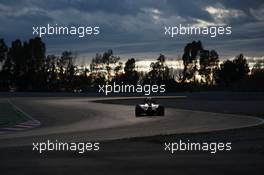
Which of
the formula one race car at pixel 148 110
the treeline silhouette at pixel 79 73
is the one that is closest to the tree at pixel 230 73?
the treeline silhouette at pixel 79 73

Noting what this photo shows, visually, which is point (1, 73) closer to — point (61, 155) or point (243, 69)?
point (243, 69)

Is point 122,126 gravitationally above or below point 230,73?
below

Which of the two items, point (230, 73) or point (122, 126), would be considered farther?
point (230, 73)

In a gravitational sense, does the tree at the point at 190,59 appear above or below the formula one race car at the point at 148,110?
above

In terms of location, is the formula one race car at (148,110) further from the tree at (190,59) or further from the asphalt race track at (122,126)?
the tree at (190,59)

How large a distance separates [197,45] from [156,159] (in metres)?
69.0

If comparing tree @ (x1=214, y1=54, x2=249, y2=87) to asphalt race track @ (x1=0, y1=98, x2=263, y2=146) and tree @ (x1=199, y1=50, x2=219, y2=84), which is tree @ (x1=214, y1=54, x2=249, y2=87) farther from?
asphalt race track @ (x1=0, y1=98, x2=263, y2=146)

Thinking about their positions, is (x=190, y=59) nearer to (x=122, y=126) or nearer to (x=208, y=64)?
(x=208, y=64)

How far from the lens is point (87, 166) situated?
35.6 feet

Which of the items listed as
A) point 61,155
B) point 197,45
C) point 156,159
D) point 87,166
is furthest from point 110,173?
point 197,45

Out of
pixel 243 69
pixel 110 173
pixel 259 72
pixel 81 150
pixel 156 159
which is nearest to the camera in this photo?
pixel 110 173

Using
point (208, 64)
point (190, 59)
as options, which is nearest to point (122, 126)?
point (190, 59)

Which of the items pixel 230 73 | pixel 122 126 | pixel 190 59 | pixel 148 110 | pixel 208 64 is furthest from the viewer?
pixel 230 73

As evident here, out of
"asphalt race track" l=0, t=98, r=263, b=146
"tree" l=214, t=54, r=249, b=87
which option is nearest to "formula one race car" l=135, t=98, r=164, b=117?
"asphalt race track" l=0, t=98, r=263, b=146
